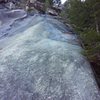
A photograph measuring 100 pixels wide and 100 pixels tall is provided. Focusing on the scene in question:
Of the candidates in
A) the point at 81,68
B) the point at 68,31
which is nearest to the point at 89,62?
the point at 81,68

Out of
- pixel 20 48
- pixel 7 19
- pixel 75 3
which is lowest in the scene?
pixel 7 19

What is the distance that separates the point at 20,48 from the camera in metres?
10.8

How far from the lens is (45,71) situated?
9.22 metres

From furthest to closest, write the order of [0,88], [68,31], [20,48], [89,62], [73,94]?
1. [68,31]
2. [20,48]
3. [89,62]
4. [0,88]
5. [73,94]

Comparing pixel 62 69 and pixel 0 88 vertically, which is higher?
pixel 62 69

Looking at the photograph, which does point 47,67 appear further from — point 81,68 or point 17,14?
point 17,14

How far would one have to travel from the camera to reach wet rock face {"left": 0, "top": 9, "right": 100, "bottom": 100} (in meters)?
8.24

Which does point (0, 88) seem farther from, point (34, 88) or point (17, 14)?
point (17, 14)

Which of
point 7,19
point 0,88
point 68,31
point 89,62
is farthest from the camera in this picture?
point 7,19

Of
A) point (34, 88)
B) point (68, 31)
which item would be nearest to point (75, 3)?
point (68, 31)

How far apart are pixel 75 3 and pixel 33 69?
635cm

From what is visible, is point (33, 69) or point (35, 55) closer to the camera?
point (33, 69)

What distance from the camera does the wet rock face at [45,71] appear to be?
824 centimetres

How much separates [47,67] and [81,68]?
1.16 meters
